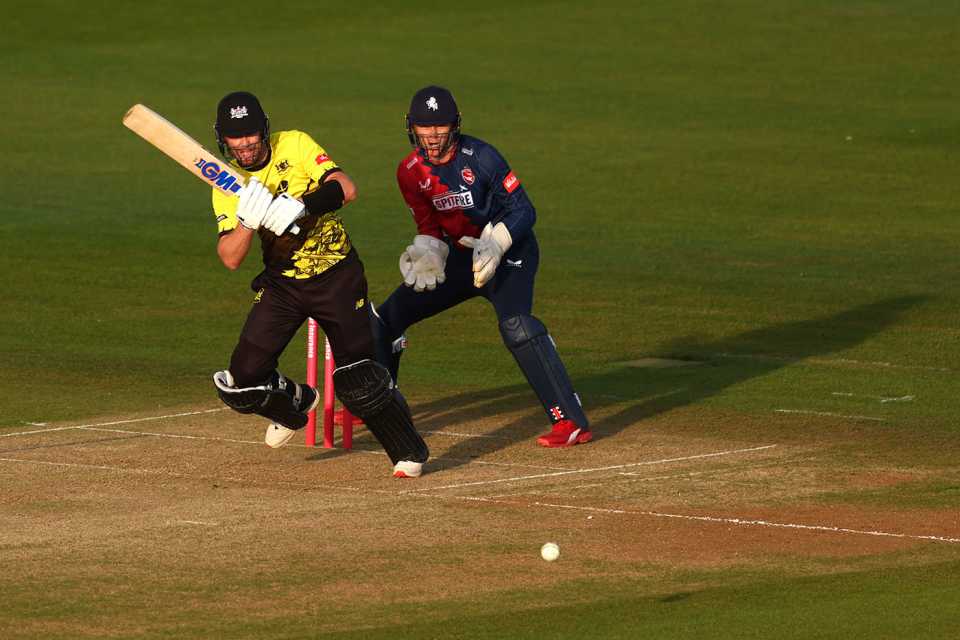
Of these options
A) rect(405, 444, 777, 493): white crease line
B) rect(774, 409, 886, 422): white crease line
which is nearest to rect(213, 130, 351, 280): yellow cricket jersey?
rect(405, 444, 777, 493): white crease line

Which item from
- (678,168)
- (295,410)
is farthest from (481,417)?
(678,168)

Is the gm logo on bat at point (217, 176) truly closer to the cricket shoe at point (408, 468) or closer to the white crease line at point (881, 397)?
the cricket shoe at point (408, 468)

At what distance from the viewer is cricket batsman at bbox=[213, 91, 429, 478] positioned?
35.2ft

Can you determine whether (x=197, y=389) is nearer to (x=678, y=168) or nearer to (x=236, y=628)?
(x=236, y=628)

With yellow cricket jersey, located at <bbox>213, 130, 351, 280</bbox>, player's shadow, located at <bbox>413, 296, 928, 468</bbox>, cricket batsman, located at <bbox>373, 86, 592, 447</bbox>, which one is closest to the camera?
yellow cricket jersey, located at <bbox>213, 130, 351, 280</bbox>

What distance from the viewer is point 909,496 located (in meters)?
10.7

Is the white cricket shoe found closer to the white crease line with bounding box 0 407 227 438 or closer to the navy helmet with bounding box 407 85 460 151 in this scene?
the white crease line with bounding box 0 407 227 438

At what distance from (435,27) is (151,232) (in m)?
17.1

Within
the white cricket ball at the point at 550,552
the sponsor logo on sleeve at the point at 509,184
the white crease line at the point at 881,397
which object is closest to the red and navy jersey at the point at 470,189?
the sponsor logo on sleeve at the point at 509,184

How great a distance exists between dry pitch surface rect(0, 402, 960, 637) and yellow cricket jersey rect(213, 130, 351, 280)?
1.24 metres

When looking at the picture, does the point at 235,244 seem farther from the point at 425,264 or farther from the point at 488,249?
the point at 488,249

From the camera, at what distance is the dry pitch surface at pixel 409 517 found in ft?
29.4

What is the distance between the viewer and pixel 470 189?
12.0 metres

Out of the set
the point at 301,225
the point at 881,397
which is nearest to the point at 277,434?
the point at 301,225
